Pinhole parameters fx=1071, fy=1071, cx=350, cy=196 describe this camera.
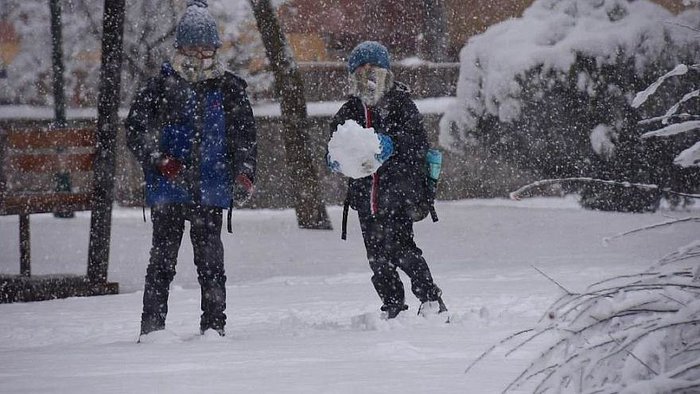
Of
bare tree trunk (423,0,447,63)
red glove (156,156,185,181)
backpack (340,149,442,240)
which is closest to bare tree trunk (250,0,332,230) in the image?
backpack (340,149,442,240)

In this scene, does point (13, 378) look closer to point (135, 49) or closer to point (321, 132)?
point (321, 132)

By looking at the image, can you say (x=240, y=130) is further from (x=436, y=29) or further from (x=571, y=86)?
(x=436, y=29)

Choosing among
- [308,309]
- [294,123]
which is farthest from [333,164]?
[294,123]

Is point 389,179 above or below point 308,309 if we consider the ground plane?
above

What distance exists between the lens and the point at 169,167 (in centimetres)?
528

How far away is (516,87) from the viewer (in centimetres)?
1434

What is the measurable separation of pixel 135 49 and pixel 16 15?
3404mm

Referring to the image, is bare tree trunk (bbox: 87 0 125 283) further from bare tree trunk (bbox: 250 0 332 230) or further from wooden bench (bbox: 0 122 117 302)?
bare tree trunk (bbox: 250 0 332 230)

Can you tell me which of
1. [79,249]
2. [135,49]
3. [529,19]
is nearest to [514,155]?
[529,19]

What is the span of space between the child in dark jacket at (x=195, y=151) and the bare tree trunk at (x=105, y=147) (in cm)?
321

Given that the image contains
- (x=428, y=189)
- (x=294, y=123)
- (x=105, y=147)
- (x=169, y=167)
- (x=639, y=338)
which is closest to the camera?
(x=639, y=338)

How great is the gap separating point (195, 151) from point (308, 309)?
204 centimetres

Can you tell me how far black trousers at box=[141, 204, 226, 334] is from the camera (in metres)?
5.41

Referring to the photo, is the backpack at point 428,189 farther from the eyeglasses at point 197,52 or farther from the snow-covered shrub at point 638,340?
the snow-covered shrub at point 638,340
